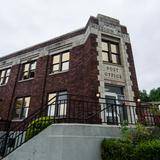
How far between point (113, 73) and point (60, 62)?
4563 millimetres

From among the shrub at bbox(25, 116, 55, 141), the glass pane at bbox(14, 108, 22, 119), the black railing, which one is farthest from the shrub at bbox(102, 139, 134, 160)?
the glass pane at bbox(14, 108, 22, 119)

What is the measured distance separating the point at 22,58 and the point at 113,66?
906 cm

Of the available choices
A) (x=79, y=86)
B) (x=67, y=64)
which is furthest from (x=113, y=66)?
(x=67, y=64)

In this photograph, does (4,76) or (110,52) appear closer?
(110,52)

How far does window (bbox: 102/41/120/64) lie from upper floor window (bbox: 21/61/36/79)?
662 centimetres

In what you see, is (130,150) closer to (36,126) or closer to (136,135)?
(136,135)

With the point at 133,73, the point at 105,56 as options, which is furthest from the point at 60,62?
the point at 133,73

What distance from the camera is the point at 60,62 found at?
13242 mm

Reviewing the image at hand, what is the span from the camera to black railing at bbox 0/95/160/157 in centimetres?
697

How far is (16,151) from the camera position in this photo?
6.54 m

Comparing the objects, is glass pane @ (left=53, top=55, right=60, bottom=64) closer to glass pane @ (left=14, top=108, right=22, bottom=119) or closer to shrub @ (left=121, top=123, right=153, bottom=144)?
glass pane @ (left=14, top=108, right=22, bottom=119)

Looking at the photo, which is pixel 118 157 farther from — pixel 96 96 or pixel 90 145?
pixel 96 96

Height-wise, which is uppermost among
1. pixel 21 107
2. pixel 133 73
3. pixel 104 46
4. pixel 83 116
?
pixel 104 46

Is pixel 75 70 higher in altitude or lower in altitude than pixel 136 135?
higher
